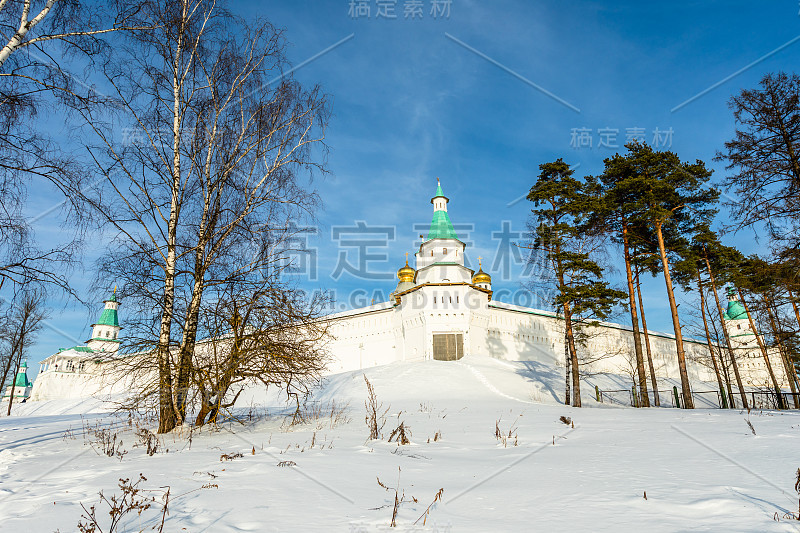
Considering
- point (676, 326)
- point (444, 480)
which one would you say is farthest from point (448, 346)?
point (444, 480)

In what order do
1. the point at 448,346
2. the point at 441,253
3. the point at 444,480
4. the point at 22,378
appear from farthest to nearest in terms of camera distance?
the point at 22,378 → the point at 441,253 → the point at 448,346 → the point at 444,480

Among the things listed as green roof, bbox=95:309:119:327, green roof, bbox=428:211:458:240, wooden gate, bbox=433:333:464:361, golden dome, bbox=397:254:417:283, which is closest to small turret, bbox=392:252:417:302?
golden dome, bbox=397:254:417:283

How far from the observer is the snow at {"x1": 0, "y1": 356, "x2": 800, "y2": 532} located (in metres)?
2.79

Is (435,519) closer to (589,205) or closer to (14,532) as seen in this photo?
Answer: (14,532)

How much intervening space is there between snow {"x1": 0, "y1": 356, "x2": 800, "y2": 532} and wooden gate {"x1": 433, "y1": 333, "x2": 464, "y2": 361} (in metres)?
28.3

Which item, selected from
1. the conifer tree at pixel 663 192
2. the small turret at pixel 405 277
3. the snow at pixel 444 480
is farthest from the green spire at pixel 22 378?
the conifer tree at pixel 663 192

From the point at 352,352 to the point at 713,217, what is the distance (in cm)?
3212

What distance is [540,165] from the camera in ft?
73.0

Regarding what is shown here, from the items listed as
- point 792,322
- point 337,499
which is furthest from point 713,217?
point 337,499

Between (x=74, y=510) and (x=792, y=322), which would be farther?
(x=792, y=322)

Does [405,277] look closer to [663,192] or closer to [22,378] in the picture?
[663,192]

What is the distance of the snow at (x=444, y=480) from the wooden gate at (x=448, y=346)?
28.3m

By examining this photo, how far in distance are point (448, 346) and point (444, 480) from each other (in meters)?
32.7

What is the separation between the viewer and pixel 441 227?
148 ft
